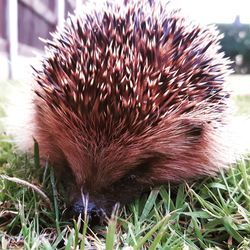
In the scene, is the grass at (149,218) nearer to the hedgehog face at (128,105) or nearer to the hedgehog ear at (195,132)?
the hedgehog face at (128,105)

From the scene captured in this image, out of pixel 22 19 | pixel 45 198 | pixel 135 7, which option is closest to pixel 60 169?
pixel 45 198

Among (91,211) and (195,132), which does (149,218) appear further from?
(195,132)

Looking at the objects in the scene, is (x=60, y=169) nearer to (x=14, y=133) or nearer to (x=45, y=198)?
(x=45, y=198)

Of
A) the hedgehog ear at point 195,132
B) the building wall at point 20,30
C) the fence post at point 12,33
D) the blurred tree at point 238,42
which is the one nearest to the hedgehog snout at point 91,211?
the hedgehog ear at point 195,132

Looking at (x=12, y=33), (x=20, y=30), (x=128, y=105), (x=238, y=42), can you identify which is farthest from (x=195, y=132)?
(x=238, y=42)

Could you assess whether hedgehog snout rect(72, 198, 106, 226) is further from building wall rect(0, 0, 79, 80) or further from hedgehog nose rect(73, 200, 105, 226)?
building wall rect(0, 0, 79, 80)

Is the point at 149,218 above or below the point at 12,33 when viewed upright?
above

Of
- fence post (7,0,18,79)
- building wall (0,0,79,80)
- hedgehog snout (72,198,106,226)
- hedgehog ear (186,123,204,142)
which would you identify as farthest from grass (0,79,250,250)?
fence post (7,0,18,79)
